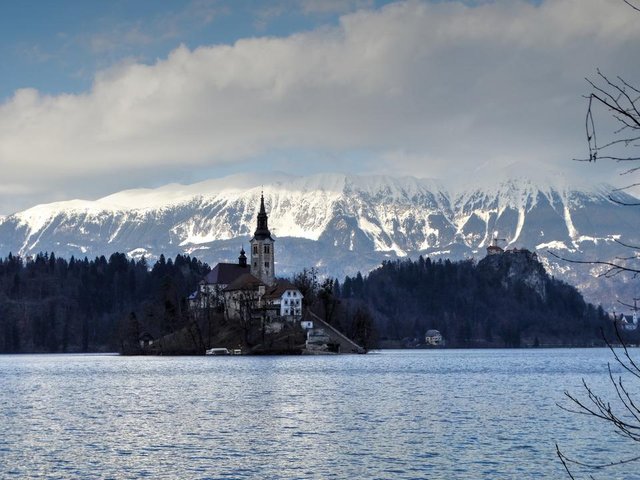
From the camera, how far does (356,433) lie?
63.6 m

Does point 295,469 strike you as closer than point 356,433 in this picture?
Yes

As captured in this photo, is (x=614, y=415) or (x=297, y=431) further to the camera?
(x=297, y=431)

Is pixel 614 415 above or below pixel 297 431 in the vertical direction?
above

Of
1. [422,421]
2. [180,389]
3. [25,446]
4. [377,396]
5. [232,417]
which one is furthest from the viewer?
[180,389]

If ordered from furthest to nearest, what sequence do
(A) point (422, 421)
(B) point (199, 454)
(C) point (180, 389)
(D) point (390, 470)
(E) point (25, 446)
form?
(C) point (180, 389), (A) point (422, 421), (E) point (25, 446), (B) point (199, 454), (D) point (390, 470)

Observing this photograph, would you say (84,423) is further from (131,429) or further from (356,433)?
(356,433)

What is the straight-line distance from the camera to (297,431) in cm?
6575

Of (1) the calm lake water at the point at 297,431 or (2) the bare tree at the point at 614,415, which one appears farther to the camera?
(1) the calm lake water at the point at 297,431

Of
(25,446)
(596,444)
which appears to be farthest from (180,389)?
(596,444)

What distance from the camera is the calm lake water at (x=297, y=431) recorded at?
4934cm

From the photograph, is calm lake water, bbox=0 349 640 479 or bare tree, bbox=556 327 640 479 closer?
bare tree, bbox=556 327 640 479

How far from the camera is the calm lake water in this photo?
49.3 m

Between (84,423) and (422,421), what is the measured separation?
24541mm

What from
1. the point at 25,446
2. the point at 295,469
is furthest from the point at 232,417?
the point at 295,469
